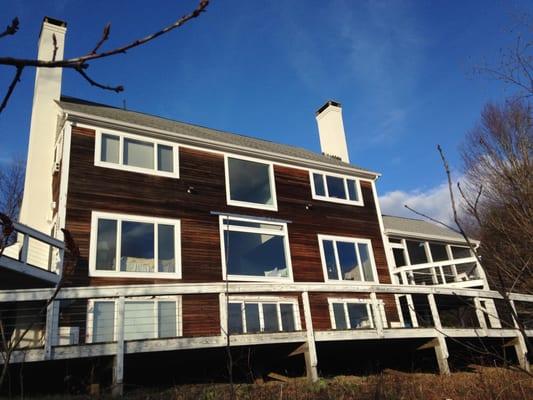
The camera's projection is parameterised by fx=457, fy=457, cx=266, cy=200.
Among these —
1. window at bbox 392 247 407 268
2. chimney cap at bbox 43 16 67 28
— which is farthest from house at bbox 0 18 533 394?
window at bbox 392 247 407 268

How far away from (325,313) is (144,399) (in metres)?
Result: 8.92

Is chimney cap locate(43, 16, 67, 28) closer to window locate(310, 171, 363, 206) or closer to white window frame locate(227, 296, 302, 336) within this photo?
window locate(310, 171, 363, 206)

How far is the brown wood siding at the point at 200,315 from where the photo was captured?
39.7 feet

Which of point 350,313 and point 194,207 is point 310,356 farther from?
point 350,313

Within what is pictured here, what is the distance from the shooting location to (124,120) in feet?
45.2

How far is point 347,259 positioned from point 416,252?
5356 millimetres

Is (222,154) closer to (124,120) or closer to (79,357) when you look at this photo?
(124,120)

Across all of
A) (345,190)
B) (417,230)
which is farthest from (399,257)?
(345,190)

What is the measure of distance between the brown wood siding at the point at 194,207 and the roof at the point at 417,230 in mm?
2769

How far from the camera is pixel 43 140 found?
46.5 ft

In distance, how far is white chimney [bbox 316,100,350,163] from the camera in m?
21.6

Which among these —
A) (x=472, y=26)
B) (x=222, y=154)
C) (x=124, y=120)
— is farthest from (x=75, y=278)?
(x=472, y=26)

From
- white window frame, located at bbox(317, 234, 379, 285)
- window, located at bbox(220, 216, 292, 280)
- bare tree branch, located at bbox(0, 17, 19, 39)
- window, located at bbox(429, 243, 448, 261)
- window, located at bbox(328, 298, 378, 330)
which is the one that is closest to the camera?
bare tree branch, located at bbox(0, 17, 19, 39)

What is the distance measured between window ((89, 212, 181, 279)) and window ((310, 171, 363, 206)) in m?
6.22
